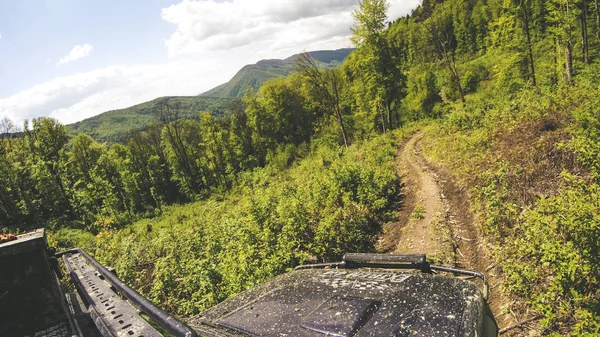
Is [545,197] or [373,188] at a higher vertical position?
[545,197]

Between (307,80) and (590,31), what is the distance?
38.6 meters

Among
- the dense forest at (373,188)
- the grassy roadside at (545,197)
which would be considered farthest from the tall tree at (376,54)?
the grassy roadside at (545,197)

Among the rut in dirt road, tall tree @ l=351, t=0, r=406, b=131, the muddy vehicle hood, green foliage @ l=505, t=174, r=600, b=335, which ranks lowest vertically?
the rut in dirt road

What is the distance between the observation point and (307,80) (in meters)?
31.4

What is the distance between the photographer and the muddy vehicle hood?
2350 millimetres

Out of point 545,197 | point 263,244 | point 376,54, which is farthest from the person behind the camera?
point 376,54

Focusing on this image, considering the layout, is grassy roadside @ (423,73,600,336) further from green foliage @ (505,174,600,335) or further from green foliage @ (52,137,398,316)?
green foliage @ (52,137,398,316)

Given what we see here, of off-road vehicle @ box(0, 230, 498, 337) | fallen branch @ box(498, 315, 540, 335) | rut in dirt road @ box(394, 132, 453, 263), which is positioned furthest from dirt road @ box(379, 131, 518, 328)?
off-road vehicle @ box(0, 230, 498, 337)

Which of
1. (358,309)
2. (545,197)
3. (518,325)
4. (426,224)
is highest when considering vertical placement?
(358,309)

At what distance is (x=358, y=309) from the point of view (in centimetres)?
270

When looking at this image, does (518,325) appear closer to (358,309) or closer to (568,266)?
(568,266)

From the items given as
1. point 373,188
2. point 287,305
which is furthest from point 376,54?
point 287,305

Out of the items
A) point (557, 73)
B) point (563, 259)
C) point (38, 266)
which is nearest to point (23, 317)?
point (38, 266)

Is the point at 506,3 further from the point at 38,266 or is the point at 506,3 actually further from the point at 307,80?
the point at 38,266
